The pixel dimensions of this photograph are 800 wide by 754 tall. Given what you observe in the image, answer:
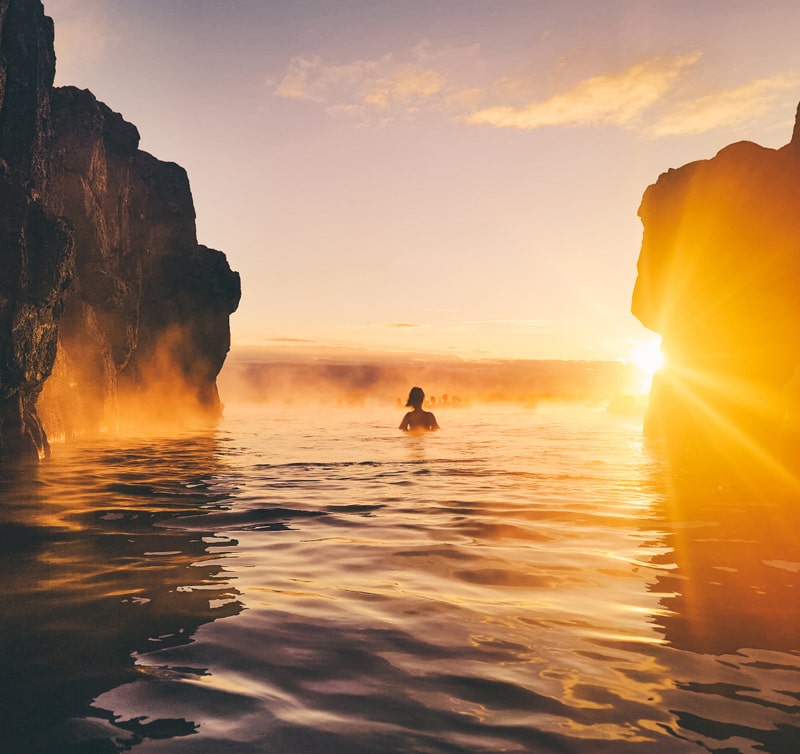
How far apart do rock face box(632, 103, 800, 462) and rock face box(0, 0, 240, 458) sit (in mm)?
26718

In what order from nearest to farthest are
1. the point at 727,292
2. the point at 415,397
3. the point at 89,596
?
the point at 89,596 → the point at 415,397 → the point at 727,292

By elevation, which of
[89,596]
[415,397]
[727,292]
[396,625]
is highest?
[727,292]

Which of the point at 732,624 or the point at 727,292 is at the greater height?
the point at 727,292

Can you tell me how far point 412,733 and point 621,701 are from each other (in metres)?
1.35

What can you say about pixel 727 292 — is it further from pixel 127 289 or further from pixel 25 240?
pixel 127 289

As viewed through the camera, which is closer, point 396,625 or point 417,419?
point 396,625

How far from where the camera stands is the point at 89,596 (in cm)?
573

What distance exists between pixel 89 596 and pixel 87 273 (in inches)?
1446

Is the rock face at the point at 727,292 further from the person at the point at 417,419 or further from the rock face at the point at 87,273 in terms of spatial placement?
the rock face at the point at 87,273

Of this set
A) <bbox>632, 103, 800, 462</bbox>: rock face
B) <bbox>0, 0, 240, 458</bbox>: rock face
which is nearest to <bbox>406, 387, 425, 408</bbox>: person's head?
<bbox>632, 103, 800, 462</bbox>: rock face

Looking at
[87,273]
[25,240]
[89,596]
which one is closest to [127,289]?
[87,273]

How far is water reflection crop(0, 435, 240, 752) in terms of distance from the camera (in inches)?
138

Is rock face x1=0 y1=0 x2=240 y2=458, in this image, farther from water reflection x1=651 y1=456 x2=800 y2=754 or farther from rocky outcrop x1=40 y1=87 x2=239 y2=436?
water reflection x1=651 y1=456 x2=800 y2=754

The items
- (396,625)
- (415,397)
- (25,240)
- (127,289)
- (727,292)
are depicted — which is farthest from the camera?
A: (127,289)
